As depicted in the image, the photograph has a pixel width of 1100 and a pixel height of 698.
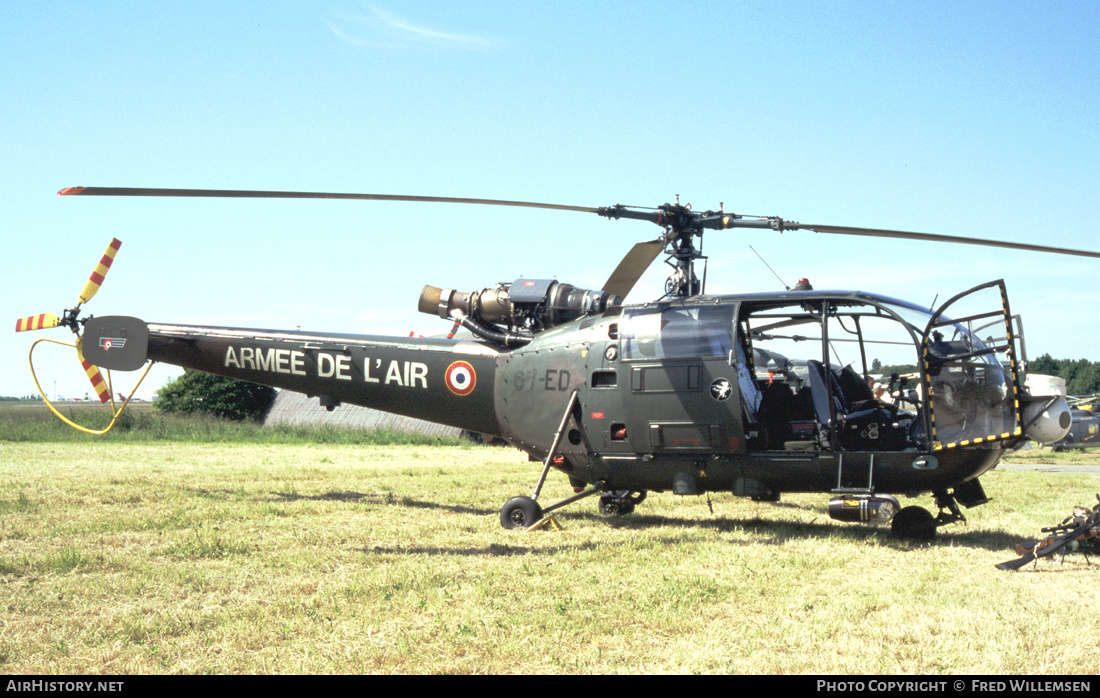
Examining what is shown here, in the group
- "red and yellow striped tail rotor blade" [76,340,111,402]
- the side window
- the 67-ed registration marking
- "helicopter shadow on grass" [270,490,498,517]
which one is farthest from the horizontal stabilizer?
the side window

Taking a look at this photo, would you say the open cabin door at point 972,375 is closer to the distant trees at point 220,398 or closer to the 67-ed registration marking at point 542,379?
the 67-ed registration marking at point 542,379

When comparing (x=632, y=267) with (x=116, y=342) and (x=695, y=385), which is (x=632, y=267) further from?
(x=116, y=342)

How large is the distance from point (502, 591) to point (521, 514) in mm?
3298

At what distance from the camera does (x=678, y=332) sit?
946cm

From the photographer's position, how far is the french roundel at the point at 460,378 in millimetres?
11000

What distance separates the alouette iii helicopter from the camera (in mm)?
8234

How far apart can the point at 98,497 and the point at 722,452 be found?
8276 millimetres

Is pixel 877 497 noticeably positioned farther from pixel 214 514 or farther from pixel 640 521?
pixel 214 514

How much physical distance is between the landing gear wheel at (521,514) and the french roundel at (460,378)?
6.43 ft

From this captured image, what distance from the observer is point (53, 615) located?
547cm

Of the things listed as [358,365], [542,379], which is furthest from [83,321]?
[542,379]
